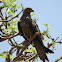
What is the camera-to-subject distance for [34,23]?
430 centimetres

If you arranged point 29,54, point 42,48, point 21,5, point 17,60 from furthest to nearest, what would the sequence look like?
point 29,54, point 21,5, point 42,48, point 17,60

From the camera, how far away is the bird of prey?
3.90 m

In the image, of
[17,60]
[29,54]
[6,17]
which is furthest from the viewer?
[29,54]

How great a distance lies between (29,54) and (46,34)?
4.45 ft

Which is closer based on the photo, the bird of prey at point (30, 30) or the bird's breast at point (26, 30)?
the bird of prey at point (30, 30)

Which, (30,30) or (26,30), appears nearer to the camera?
(30,30)

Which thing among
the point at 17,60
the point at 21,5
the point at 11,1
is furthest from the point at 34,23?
the point at 17,60

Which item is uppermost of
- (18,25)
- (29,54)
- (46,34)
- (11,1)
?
(11,1)

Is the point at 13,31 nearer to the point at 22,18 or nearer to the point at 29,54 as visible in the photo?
the point at 22,18

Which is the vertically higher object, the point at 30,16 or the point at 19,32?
the point at 30,16

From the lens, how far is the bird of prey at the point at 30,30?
3.90 m

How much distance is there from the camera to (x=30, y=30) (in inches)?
167

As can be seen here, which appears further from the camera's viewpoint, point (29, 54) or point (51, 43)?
point (29, 54)

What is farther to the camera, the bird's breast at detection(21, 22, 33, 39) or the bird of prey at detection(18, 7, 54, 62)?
the bird's breast at detection(21, 22, 33, 39)
